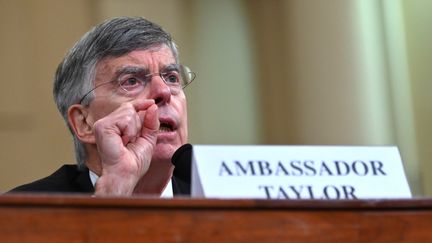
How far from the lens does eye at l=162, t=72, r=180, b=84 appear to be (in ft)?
6.65

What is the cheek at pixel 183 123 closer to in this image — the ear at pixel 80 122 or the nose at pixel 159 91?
the nose at pixel 159 91

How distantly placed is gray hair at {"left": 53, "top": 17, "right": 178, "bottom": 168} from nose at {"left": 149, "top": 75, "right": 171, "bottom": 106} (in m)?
0.08

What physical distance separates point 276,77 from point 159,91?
1.65 m

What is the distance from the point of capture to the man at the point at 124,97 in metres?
1.90

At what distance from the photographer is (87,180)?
1.93 metres

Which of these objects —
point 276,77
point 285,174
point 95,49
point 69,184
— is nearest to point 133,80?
point 95,49

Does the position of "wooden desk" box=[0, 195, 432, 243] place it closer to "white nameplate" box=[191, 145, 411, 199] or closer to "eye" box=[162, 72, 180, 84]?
"white nameplate" box=[191, 145, 411, 199]

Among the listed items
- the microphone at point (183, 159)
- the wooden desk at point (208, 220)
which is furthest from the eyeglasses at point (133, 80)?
the wooden desk at point (208, 220)

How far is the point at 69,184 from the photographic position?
1.93 meters

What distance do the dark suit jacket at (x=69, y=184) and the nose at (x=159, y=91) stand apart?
0.17 meters

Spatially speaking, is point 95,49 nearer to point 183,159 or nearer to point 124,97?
point 124,97

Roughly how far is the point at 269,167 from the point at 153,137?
733 mm

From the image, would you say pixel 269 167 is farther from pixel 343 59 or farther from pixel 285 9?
pixel 285 9

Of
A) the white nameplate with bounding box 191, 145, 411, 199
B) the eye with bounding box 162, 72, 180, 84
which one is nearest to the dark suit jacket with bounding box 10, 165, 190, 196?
the eye with bounding box 162, 72, 180, 84
